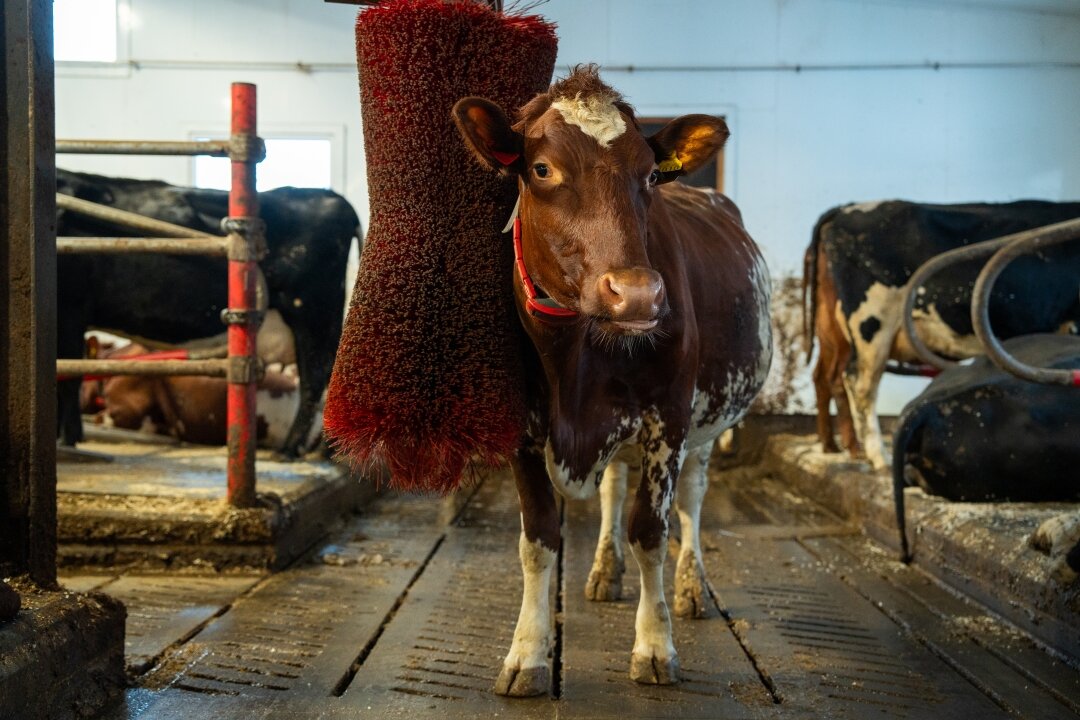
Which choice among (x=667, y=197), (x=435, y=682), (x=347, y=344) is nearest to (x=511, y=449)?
(x=347, y=344)

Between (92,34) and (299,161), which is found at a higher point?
(92,34)

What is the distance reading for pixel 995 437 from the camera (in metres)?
3.90

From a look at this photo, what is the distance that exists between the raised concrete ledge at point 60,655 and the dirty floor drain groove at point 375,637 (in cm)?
51

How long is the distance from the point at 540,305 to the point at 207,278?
3.62m

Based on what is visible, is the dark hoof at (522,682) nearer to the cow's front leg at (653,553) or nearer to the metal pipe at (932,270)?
the cow's front leg at (653,553)

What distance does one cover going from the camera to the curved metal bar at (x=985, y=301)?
117 inches

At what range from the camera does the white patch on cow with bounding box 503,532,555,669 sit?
8.27ft

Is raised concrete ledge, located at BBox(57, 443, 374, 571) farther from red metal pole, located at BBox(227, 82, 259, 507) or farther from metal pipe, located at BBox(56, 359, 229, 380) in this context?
metal pipe, located at BBox(56, 359, 229, 380)

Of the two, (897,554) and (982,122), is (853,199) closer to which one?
(982,122)

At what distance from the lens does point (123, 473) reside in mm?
4602

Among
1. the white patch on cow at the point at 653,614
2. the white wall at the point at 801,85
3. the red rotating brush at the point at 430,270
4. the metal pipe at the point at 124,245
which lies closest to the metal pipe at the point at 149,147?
the metal pipe at the point at 124,245

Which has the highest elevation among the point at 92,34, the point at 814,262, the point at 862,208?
the point at 92,34

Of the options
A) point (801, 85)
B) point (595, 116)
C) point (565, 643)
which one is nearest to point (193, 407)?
point (565, 643)

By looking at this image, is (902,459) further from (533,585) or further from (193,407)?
(193,407)
